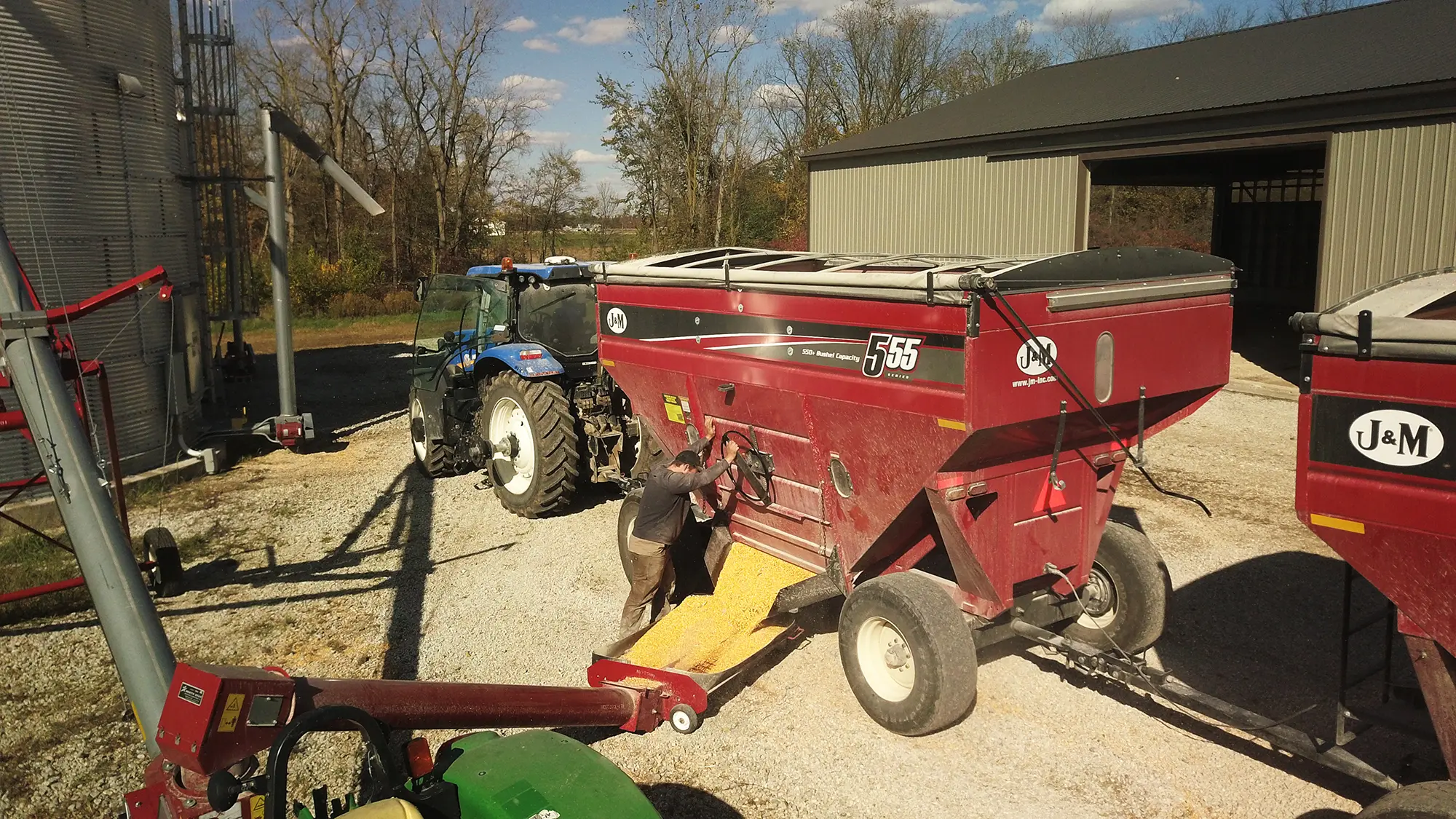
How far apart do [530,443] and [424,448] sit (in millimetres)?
2328

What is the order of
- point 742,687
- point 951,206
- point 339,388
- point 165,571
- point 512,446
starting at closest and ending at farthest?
point 742,687 → point 165,571 → point 512,446 → point 339,388 → point 951,206

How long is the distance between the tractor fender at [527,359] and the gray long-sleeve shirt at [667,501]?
2.89m

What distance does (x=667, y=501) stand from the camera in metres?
5.90

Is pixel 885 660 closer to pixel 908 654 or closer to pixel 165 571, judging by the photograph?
pixel 908 654

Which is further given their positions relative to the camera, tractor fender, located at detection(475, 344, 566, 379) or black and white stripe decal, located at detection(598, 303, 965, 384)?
tractor fender, located at detection(475, 344, 566, 379)

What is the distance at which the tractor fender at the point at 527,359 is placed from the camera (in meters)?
8.55

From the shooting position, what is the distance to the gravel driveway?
464cm

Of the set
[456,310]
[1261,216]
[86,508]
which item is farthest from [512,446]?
[1261,216]

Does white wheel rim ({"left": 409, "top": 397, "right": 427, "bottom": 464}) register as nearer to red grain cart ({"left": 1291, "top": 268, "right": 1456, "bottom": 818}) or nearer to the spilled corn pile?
the spilled corn pile

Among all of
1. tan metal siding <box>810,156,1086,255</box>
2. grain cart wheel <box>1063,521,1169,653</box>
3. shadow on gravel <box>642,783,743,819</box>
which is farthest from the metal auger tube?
tan metal siding <box>810,156,1086,255</box>

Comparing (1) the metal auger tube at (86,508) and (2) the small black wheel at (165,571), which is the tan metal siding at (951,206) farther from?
(1) the metal auger tube at (86,508)

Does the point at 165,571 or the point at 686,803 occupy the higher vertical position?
the point at 165,571

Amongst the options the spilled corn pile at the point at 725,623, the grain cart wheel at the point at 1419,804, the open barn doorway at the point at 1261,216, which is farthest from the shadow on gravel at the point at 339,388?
the open barn doorway at the point at 1261,216

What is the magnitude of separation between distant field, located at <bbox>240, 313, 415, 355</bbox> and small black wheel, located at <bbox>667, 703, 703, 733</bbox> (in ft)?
57.8
